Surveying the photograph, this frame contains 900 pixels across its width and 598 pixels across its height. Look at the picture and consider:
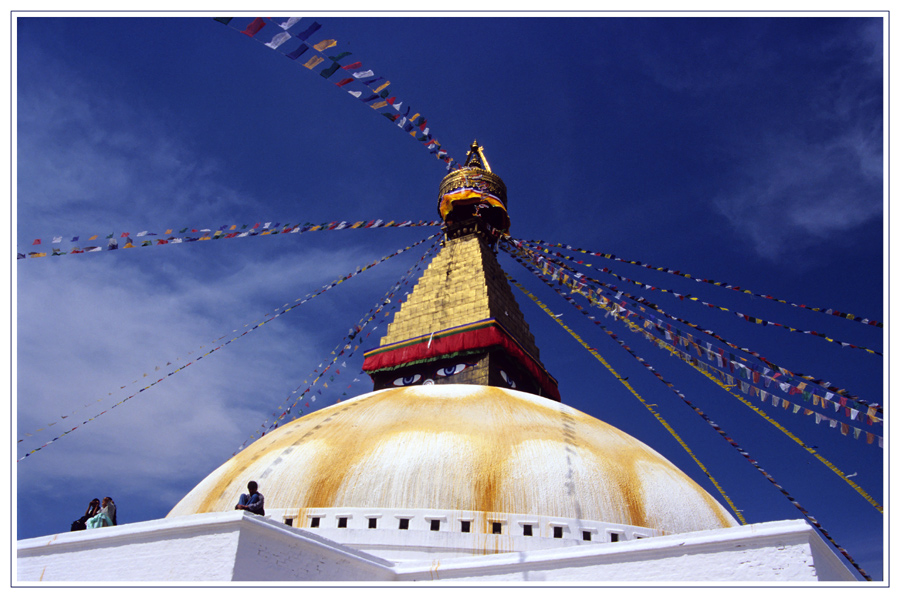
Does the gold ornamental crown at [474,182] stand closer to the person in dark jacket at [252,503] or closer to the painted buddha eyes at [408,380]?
the painted buddha eyes at [408,380]

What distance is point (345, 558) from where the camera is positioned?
19.6 feet

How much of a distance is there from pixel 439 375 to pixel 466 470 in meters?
5.11

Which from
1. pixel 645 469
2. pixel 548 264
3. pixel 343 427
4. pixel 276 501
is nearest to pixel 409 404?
pixel 343 427

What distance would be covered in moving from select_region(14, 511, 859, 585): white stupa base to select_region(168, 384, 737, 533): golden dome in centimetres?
163

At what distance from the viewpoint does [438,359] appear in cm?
1302

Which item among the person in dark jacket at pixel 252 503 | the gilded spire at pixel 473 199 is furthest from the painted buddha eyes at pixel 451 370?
the person in dark jacket at pixel 252 503

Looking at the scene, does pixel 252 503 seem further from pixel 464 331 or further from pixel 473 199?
pixel 473 199

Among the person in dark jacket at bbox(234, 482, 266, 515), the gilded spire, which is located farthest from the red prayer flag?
the gilded spire

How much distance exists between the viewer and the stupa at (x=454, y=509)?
208 inches

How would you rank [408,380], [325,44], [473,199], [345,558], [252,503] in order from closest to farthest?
[345,558] → [252,503] → [325,44] → [408,380] → [473,199]

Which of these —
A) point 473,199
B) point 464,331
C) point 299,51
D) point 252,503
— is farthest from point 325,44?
point 473,199

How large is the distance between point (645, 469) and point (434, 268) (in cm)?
791
